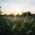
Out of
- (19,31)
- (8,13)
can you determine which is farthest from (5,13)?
(19,31)

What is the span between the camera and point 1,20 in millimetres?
1408

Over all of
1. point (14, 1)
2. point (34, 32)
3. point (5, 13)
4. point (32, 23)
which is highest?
point (14, 1)

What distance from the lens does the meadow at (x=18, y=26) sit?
1.34m

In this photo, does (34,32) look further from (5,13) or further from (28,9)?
(5,13)

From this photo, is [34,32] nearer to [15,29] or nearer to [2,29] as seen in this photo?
[15,29]

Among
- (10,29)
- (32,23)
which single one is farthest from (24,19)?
(10,29)

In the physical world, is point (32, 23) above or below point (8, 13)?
below

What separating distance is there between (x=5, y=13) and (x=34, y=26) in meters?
0.43

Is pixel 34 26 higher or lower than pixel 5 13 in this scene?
lower

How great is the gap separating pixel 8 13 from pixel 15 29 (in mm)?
239

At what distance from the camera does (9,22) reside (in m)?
1.38

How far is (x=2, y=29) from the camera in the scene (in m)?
1.38

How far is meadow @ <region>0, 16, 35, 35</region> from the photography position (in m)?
1.34

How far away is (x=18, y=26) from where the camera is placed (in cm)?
135
